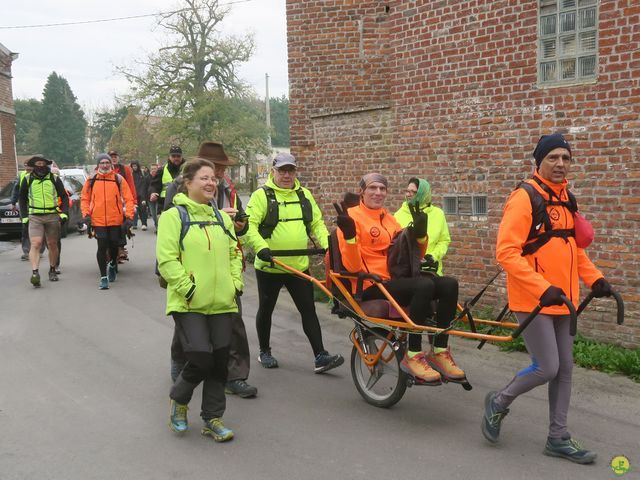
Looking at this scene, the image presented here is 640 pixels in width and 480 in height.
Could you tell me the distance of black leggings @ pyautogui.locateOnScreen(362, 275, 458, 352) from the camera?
5.54 meters

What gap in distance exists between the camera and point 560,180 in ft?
15.9

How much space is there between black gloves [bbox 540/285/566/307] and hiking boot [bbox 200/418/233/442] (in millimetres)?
2373

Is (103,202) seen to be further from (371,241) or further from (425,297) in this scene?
(425,297)

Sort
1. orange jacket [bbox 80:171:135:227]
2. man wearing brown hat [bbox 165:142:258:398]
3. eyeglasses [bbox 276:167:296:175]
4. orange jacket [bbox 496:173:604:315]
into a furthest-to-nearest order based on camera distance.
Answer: orange jacket [bbox 80:171:135:227] → eyeglasses [bbox 276:167:296:175] → man wearing brown hat [bbox 165:142:258:398] → orange jacket [bbox 496:173:604:315]

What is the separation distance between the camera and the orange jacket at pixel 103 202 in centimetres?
1158

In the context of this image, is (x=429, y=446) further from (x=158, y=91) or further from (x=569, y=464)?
(x=158, y=91)

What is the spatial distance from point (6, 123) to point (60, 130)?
53170 millimetres

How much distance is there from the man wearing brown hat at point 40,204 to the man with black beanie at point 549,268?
899cm

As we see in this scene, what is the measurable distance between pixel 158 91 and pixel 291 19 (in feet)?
131

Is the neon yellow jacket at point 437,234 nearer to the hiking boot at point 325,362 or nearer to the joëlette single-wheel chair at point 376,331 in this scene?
the joëlette single-wheel chair at point 376,331

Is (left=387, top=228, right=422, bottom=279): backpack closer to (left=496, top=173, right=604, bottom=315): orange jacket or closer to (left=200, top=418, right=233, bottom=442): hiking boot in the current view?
(left=496, top=173, right=604, bottom=315): orange jacket

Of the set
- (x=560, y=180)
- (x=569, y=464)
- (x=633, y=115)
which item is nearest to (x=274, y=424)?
(x=569, y=464)

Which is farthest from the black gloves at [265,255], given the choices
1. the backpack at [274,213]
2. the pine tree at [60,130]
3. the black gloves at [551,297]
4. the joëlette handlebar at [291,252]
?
the pine tree at [60,130]

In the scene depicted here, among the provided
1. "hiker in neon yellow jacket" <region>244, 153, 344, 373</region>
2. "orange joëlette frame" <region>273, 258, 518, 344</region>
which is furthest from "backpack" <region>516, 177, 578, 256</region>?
"hiker in neon yellow jacket" <region>244, 153, 344, 373</region>
